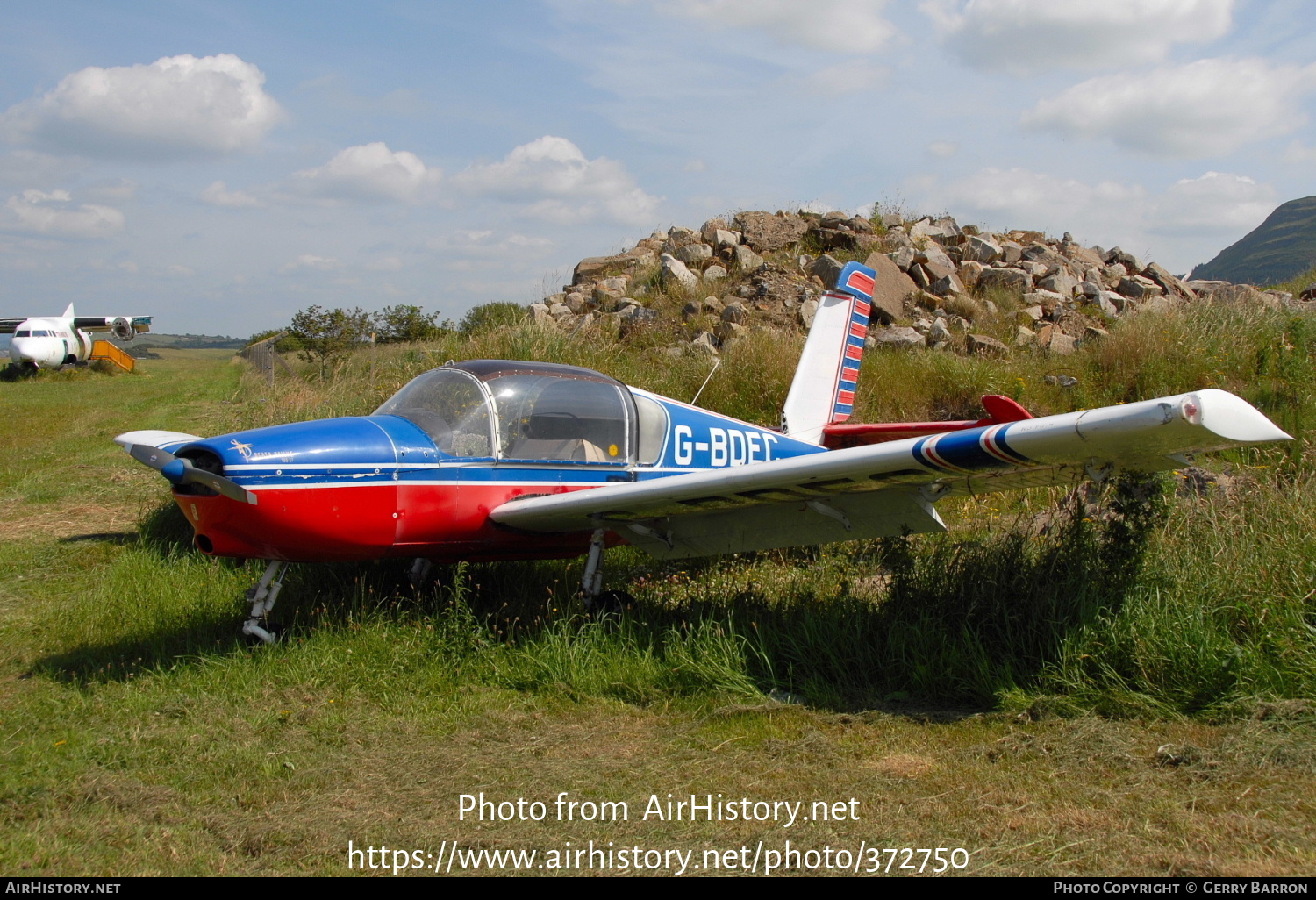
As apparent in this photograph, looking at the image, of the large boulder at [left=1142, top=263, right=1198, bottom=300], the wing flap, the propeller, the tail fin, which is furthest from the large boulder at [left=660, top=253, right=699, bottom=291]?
the propeller

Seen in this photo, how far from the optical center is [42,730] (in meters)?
4.21

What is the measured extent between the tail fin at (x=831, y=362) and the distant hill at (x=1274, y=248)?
52312 mm

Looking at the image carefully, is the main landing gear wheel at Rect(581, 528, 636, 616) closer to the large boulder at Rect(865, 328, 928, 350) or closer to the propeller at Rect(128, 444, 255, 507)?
the propeller at Rect(128, 444, 255, 507)

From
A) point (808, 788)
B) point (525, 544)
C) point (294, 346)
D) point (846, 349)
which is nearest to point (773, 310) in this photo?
point (846, 349)

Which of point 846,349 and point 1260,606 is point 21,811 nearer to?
point 1260,606

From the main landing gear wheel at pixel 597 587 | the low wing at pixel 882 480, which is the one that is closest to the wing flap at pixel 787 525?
the low wing at pixel 882 480

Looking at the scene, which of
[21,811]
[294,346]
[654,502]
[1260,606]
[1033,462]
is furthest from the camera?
[294,346]

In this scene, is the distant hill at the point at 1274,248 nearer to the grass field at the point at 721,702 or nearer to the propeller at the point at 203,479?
the grass field at the point at 721,702

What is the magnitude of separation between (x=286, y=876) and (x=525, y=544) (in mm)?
2991

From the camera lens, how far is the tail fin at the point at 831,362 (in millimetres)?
8055

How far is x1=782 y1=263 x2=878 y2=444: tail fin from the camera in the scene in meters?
8.05

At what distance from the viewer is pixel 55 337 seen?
31.7 meters

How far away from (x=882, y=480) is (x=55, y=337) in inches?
1414

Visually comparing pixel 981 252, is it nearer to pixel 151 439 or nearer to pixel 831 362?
pixel 831 362
